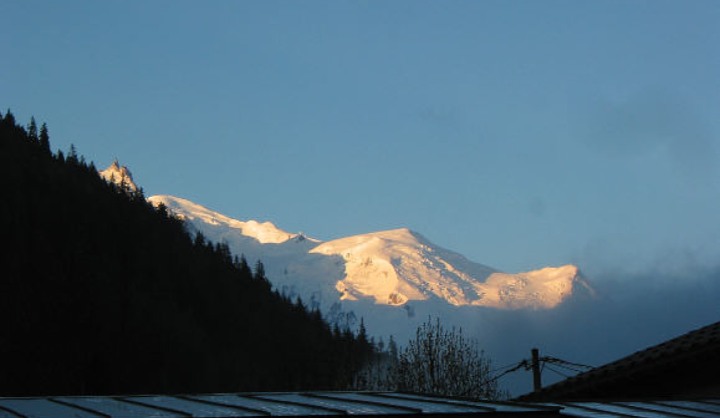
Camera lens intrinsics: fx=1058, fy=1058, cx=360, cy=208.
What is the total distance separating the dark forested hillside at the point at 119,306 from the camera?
4751 inches

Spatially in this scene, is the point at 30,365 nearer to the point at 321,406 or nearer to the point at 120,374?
the point at 120,374

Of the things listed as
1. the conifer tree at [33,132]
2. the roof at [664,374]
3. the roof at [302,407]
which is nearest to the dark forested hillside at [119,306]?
the conifer tree at [33,132]

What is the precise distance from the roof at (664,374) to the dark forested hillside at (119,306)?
6990 cm

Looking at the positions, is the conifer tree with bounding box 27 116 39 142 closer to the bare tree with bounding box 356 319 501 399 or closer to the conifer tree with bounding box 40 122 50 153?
the conifer tree with bounding box 40 122 50 153

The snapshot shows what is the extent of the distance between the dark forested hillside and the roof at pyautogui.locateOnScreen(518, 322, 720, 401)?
6990cm

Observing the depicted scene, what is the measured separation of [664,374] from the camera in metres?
25.5

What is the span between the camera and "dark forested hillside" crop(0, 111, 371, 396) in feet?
396

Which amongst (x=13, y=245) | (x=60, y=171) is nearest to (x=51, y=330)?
(x=13, y=245)

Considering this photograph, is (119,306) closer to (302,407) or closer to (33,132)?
(33,132)

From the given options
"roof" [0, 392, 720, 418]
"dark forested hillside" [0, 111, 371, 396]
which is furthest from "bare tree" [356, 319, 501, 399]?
"roof" [0, 392, 720, 418]

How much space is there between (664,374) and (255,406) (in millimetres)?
12782

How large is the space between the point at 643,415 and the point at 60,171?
16285 centimetres

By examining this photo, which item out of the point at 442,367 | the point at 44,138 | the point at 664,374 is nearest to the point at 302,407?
the point at 664,374

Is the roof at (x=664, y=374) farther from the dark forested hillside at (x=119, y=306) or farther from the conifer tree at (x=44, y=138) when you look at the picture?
the conifer tree at (x=44, y=138)
